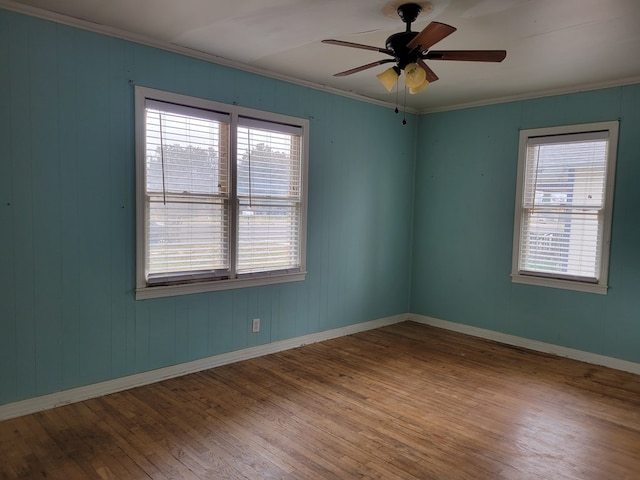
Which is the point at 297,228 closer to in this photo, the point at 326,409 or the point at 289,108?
the point at 289,108

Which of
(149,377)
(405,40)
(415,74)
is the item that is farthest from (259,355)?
(405,40)

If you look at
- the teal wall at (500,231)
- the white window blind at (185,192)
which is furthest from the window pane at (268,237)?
the teal wall at (500,231)

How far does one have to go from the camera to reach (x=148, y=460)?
247cm

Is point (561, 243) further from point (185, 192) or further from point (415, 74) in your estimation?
point (185, 192)

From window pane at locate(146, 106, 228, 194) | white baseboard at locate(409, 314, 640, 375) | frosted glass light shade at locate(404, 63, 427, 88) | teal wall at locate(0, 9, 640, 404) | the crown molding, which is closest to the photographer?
frosted glass light shade at locate(404, 63, 427, 88)

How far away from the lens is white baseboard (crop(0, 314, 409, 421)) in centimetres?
294

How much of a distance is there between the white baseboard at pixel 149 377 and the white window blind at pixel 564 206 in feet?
7.11

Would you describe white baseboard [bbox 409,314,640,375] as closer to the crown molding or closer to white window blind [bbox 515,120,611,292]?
white window blind [bbox 515,120,611,292]

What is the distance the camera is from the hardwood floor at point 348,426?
2443 millimetres

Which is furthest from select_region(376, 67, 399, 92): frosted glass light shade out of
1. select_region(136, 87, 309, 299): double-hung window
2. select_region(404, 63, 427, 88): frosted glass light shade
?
select_region(136, 87, 309, 299): double-hung window

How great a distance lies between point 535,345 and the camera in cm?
466

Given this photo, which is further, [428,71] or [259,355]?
[259,355]

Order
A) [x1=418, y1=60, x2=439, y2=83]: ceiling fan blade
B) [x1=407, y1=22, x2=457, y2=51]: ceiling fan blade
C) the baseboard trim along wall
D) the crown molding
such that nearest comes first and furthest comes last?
[x1=407, y1=22, x2=457, y2=51]: ceiling fan blade < [x1=418, y1=60, x2=439, y2=83]: ceiling fan blade < the crown molding < the baseboard trim along wall

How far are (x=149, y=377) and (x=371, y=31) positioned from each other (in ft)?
9.99
